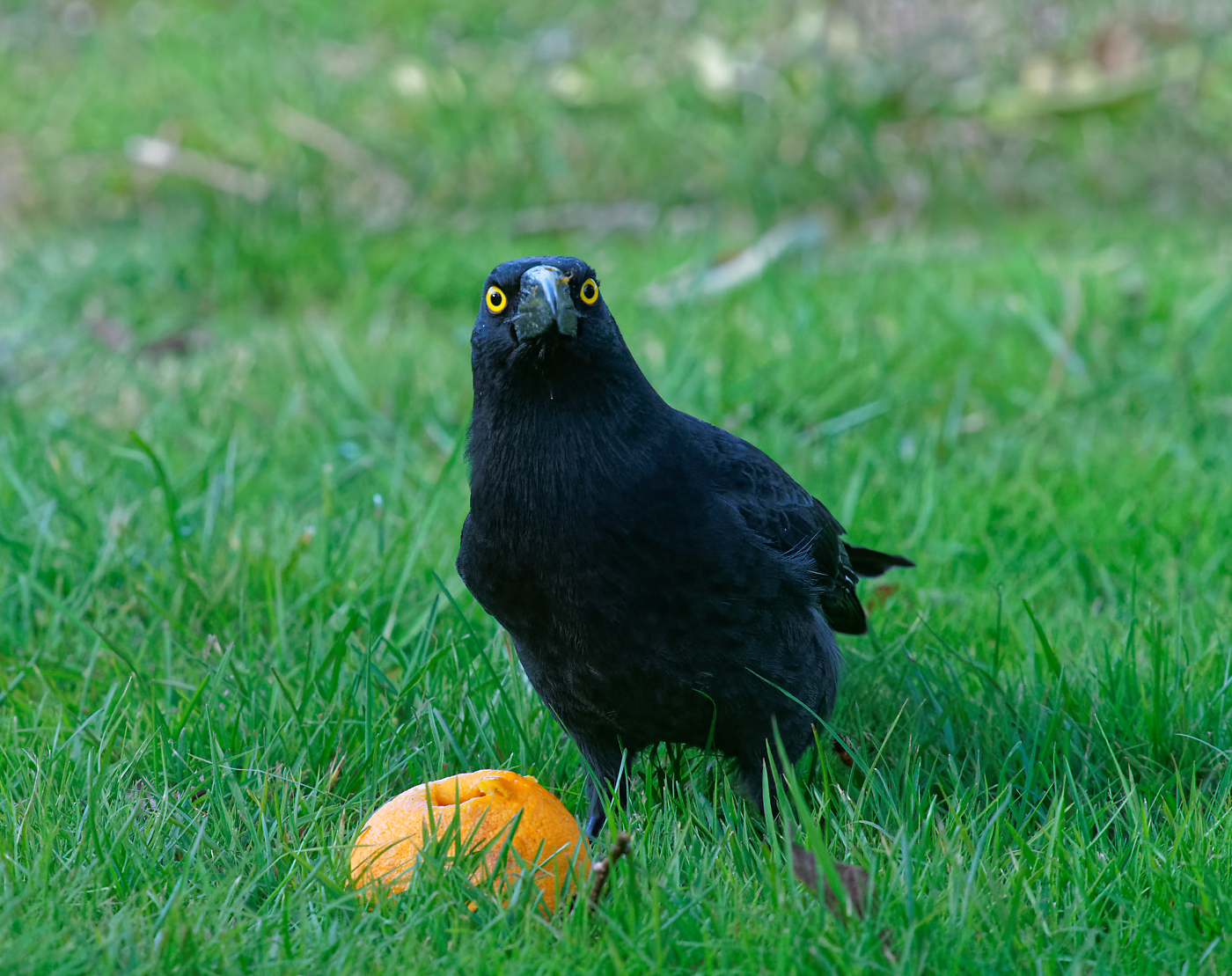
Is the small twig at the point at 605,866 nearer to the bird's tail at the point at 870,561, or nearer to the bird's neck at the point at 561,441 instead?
the bird's neck at the point at 561,441

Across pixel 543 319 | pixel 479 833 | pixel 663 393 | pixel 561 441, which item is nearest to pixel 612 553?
pixel 561 441

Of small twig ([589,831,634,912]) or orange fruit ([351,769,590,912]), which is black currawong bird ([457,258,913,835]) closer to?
orange fruit ([351,769,590,912])

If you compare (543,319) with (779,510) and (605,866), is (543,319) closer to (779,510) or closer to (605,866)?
(779,510)

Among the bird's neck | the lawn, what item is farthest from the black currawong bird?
the lawn

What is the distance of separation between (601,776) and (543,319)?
93 cm

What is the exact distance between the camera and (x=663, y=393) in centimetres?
441

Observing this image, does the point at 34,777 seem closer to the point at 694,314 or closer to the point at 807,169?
the point at 694,314

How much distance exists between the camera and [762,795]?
2.49 m

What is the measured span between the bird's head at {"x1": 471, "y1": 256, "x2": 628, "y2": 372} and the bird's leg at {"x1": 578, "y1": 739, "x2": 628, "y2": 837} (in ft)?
2.53

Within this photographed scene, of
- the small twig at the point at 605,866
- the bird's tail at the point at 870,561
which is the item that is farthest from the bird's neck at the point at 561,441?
the bird's tail at the point at 870,561

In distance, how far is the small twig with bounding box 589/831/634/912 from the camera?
1.99 meters

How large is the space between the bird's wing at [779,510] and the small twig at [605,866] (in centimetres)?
79

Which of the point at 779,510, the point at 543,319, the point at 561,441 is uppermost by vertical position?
the point at 543,319

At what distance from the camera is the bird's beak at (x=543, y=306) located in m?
2.38
